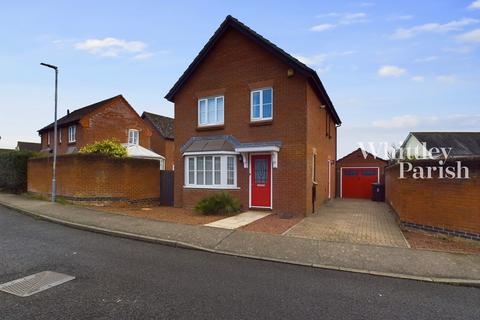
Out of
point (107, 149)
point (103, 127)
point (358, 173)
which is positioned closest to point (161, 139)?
point (103, 127)

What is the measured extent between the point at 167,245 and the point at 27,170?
16.6 meters

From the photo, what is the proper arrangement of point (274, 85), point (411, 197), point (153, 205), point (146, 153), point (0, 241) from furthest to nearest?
point (146, 153), point (153, 205), point (274, 85), point (411, 197), point (0, 241)

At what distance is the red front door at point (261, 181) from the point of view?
42.0 ft

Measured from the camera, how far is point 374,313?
423 cm

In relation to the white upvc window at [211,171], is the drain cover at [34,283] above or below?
below

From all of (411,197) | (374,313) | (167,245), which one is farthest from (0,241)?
(411,197)

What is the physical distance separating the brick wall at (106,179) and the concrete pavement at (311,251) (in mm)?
4442

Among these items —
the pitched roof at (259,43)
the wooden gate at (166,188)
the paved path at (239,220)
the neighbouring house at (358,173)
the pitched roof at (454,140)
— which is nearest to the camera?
the paved path at (239,220)

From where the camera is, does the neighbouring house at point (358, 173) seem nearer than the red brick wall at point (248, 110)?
No

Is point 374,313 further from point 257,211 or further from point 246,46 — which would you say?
point 246,46

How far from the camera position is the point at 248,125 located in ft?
43.5

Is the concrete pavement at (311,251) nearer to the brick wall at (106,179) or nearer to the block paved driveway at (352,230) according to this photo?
the block paved driveway at (352,230)

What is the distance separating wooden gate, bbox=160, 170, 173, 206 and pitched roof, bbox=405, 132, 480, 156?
2854 cm

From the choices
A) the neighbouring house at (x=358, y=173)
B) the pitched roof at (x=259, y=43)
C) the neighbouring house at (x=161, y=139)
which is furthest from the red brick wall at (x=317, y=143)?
the neighbouring house at (x=161, y=139)
